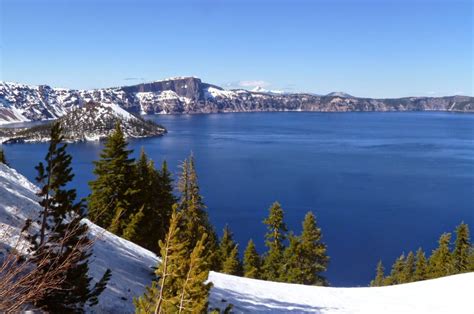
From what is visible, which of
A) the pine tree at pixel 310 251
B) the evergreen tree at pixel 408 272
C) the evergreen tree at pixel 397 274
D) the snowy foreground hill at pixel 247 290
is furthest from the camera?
the evergreen tree at pixel 397 274

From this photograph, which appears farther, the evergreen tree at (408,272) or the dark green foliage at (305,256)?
the evergreen tree at (408,272)

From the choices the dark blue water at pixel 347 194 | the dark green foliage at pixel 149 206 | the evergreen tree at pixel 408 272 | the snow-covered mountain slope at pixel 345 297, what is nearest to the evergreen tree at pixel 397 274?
the evergreen tree at pixel 408 272

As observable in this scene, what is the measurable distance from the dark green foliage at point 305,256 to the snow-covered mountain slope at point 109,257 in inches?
769

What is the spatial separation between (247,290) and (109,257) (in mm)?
9933

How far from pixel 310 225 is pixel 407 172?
354ft

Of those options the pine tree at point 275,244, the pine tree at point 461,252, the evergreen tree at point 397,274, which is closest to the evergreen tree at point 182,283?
the pine tree at point 275,244

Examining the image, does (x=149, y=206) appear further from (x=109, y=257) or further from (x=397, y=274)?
(x=397, y=274)

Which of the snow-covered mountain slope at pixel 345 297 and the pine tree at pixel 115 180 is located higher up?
the pine tree at pixel 115 180

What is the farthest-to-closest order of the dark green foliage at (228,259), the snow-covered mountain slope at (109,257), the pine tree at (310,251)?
the dark green foliage at (228,259), the pine tree at (310,251), the snow-covered mountain slope at (109,257)

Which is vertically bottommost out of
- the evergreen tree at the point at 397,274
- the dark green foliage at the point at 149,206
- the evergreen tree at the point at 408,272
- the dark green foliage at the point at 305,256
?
the evergreen tree at the point at 397,274

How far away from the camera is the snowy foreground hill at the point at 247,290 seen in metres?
19.0

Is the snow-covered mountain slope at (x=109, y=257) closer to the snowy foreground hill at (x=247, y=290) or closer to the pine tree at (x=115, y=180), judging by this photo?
the snowy foreground hill at (x=247, y=290)

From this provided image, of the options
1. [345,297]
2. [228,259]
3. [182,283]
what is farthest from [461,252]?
[182,283]

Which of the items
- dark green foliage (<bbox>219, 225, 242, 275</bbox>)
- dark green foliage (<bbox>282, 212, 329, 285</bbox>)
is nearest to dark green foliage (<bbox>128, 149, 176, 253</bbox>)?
dark green foliage (<bbox>219, 225, 242, 275</bbox>)
